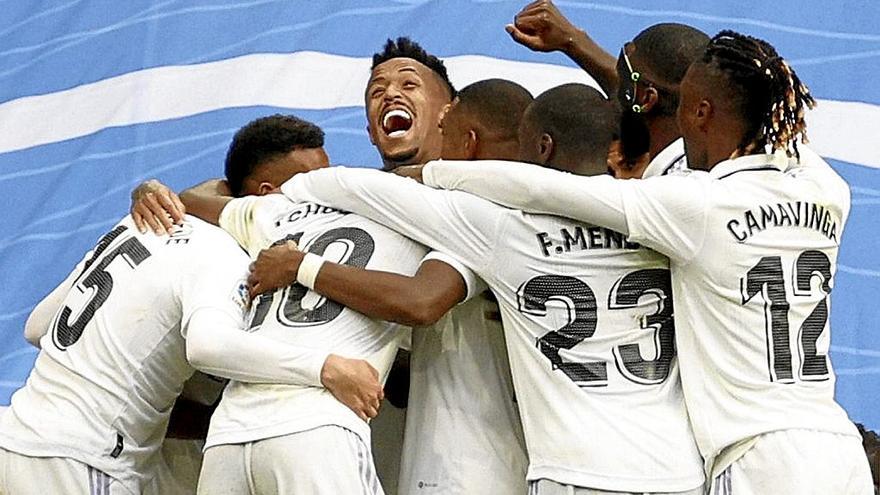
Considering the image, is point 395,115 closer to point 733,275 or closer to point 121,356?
point 121,356

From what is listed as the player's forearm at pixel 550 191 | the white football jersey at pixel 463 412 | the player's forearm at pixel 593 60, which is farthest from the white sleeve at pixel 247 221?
the player's forearm at pixel 593 60

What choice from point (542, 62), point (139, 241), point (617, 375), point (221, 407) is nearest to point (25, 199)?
point (542, 62)

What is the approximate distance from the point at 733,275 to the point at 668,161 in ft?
1.36

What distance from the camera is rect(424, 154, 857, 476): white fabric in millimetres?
2764

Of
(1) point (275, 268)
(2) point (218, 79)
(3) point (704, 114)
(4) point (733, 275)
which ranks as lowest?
(2) point (218, 79)

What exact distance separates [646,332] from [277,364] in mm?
669

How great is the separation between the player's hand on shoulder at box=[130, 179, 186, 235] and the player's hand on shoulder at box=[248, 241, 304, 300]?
27 centimetres

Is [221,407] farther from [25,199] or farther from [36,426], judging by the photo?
[25,199]

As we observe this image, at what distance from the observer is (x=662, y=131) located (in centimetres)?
324

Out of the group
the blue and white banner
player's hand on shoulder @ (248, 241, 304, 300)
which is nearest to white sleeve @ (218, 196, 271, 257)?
player's hand on shoulder @ (248, 241, 304, 300)

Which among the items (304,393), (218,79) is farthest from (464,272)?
(218,79)

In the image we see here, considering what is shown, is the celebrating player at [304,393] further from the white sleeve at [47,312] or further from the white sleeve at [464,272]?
the white sleeve at [47,312]

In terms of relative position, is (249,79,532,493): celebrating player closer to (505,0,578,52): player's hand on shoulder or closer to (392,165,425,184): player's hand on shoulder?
(392,165,425,184): player's hand on shoulder

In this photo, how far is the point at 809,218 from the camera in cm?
282
